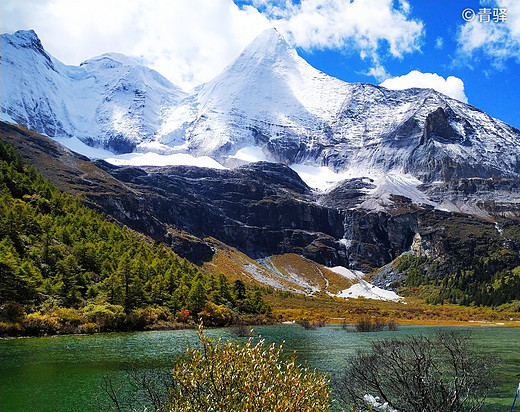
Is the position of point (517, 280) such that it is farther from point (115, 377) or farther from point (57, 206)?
point (115, 377)

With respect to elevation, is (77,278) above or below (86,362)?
above

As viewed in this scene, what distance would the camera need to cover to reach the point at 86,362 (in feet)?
149

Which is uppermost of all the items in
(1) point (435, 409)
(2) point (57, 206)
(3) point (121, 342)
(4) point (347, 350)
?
(2) point (57, 206)

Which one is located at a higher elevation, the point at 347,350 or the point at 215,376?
the point at 215,376

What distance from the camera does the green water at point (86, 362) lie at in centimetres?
3198

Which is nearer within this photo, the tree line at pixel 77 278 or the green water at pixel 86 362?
the green water at pixel 86 362

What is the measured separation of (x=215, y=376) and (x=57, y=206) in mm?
122761

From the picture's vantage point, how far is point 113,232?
129 m

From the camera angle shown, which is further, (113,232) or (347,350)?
(113,232)

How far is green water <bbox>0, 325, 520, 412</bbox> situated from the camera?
31984mm

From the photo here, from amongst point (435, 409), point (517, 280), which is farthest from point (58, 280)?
point (517, 280)

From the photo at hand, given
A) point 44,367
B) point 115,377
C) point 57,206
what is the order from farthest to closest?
point 57,206 < point 44,367 < point 115,377

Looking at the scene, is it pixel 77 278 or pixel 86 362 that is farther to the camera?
pixel 77 278

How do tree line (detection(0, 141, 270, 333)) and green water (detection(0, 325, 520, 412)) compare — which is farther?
tree line (detection(0, 141, 270, 333))
